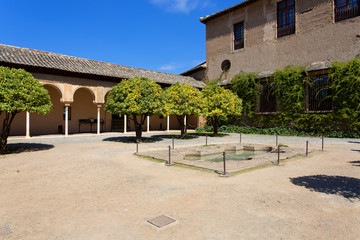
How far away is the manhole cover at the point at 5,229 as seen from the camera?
317 centimetres

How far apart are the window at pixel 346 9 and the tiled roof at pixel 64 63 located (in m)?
15.0

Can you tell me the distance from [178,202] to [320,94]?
59.8ft

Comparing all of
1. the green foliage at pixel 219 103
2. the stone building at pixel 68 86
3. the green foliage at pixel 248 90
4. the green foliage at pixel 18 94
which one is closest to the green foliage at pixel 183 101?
the green foliage at pixel 219 103

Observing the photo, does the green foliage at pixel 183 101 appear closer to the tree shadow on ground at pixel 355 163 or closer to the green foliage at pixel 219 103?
the green foliage at pixel 219 103

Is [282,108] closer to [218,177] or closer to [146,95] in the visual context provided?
[146,95]

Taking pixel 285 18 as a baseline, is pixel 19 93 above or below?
below

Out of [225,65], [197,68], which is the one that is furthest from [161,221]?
[197,68]

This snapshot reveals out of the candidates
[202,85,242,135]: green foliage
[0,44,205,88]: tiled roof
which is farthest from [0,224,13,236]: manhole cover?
[202,85,242,135]: green foliage

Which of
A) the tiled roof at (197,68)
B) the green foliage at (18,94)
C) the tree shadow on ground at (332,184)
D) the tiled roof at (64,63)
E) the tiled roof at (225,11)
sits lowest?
the tree shadow on ground at (332,184)

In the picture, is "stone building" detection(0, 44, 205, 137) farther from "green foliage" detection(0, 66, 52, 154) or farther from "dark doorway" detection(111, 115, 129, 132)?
"green foliage" detection(0, 66, 52, 154)

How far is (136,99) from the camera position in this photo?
13430mm

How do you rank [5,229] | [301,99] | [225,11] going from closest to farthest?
[5,229]
[301,99]
[225,11]

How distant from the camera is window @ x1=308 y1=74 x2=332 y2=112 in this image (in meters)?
17.9

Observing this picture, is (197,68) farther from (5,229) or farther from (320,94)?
(5,229)
